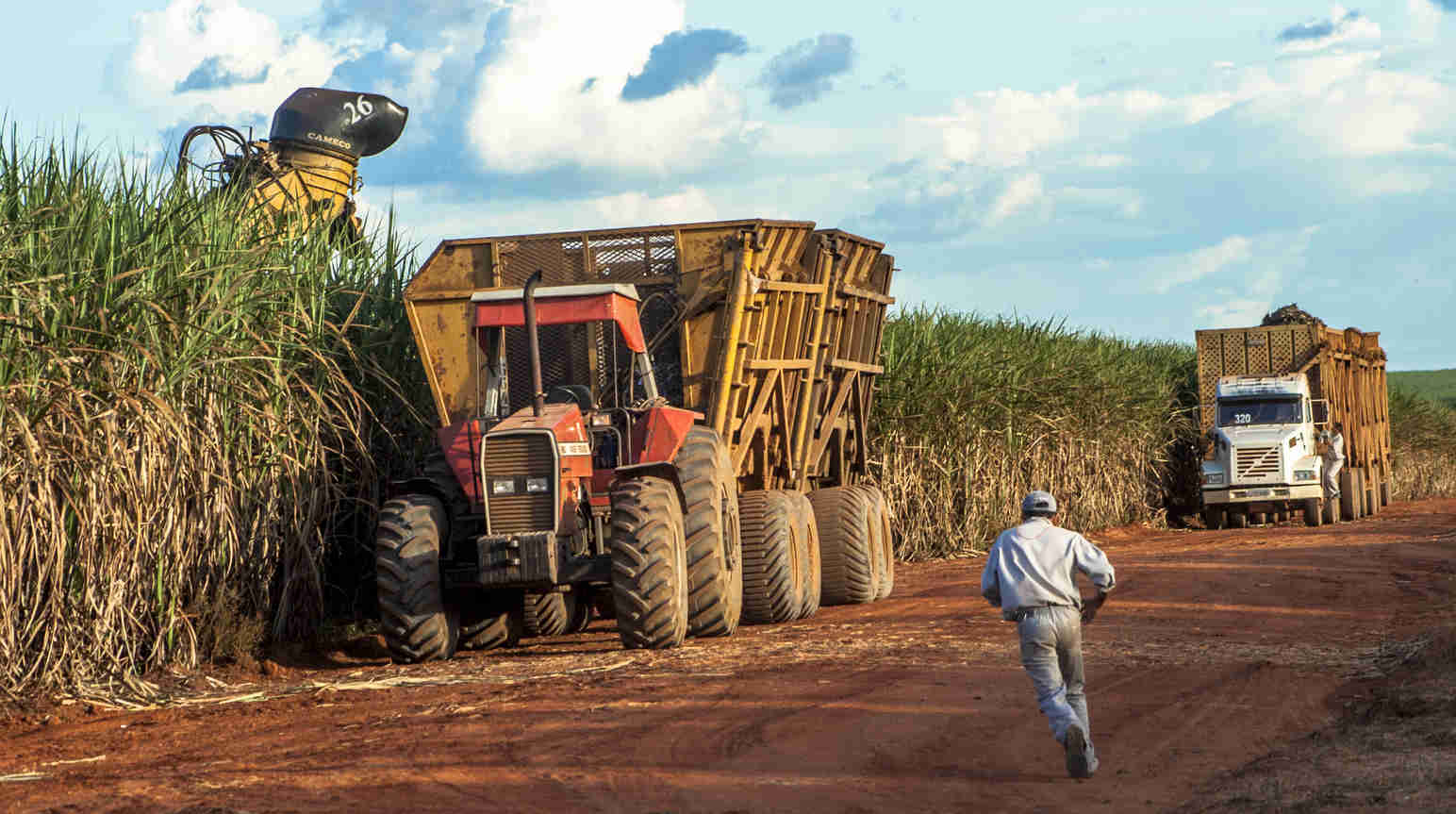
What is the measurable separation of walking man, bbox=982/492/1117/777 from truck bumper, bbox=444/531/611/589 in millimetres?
3847

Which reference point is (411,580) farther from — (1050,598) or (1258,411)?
(1258,411)

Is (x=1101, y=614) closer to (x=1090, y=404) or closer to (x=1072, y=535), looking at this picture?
(x=1072, y=535)

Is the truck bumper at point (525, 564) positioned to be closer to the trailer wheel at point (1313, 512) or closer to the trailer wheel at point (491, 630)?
the trailer wheel at point (491, 630)

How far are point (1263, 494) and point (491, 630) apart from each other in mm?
19409

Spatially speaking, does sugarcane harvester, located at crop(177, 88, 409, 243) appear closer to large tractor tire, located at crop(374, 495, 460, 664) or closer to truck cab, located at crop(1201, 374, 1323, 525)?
large tractor tire, located at crop(374, 495, 460, 664)

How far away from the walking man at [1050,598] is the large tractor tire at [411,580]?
457 centimetres

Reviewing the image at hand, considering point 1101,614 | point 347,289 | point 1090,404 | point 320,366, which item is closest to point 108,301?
point 320,366

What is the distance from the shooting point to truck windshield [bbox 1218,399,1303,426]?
2817cm

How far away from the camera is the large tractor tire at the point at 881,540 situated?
1555cm

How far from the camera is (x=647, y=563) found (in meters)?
10.4

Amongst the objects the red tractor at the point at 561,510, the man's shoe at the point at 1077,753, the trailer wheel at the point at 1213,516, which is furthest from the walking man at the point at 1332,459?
the man's shoe at the point at 1077,753

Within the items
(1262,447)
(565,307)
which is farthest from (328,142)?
(1262,447)

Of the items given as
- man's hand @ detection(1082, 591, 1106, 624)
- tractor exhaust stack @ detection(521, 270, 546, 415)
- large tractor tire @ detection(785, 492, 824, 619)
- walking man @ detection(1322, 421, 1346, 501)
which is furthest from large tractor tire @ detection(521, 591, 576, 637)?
walking man @ detection(1322, 421, 1346, 501)

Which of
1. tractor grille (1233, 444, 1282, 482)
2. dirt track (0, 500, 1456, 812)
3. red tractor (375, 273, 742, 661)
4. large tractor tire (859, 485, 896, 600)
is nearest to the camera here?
dirt track (0, 500, 1456, 812)
